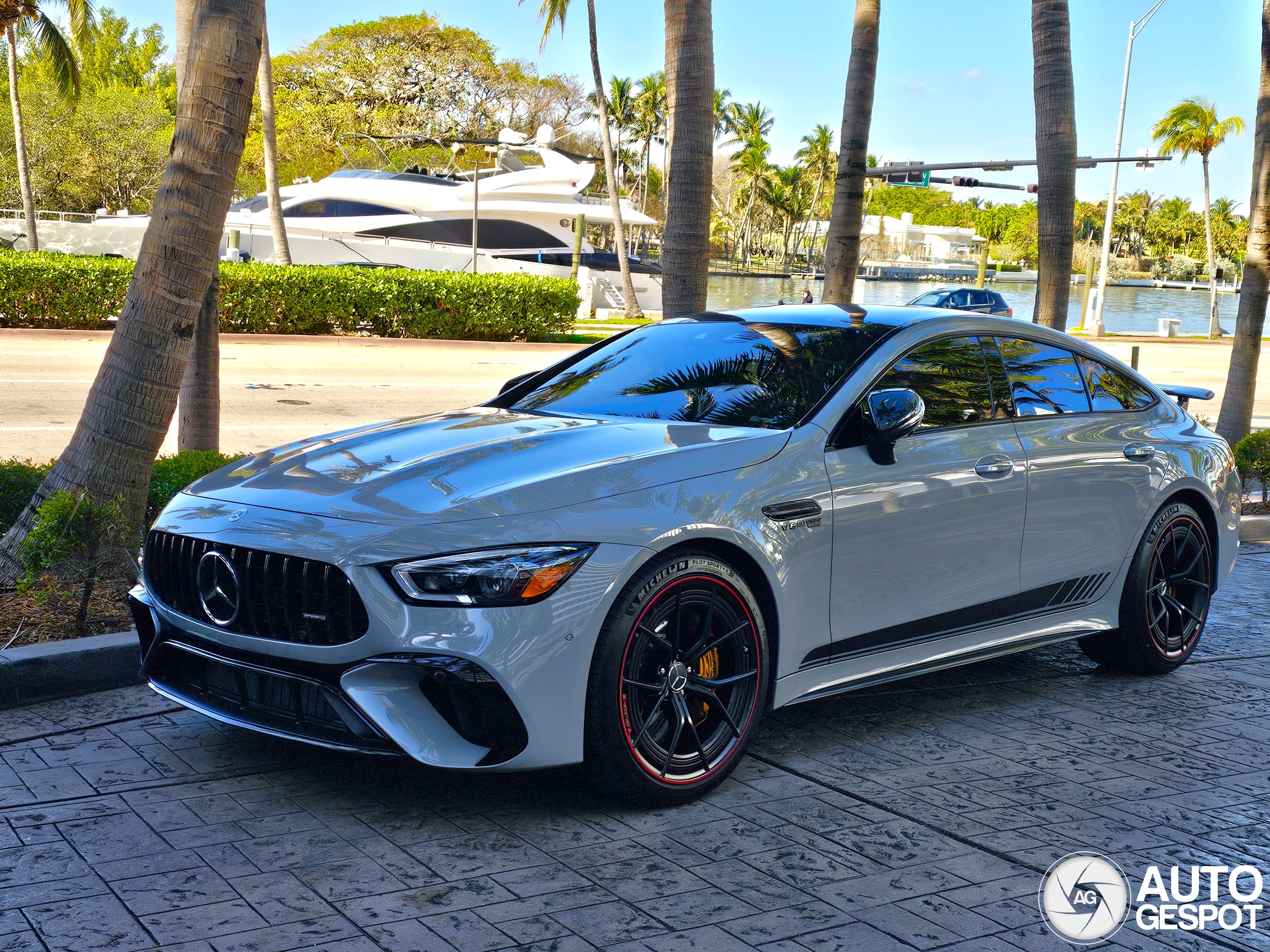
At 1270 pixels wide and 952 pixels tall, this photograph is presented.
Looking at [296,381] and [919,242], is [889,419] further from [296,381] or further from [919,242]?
[919,242]

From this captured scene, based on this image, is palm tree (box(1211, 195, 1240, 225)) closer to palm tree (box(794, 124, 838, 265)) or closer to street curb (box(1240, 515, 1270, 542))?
palm tree (box(794, 124, 838, 265))

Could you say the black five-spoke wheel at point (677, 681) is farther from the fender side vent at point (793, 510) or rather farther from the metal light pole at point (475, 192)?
the metal light pole at point (475, 192)

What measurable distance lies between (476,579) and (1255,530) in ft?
24.8

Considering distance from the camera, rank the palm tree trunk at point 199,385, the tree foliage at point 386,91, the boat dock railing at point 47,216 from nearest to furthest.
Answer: the palm tree trunk at point 199,385 < the boat dock railing at point 47,216 < the tree foliage at point 386,91

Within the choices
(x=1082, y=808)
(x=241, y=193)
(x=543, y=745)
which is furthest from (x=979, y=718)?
(x=241, y=193)

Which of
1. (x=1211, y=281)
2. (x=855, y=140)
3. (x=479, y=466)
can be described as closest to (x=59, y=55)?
(x=855, y=140)

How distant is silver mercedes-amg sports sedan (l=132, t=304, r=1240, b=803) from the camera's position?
135 inches

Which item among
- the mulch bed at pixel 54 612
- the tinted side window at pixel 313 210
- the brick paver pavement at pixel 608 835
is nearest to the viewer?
the brick paver pavement at pixel 608 835

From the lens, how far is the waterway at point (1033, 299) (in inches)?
2312

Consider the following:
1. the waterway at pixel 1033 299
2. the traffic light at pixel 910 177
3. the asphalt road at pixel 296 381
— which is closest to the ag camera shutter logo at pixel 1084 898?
the asphalt road at pixel 296 381

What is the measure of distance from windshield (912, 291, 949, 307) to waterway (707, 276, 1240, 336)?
7682 mm

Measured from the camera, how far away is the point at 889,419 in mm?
4293

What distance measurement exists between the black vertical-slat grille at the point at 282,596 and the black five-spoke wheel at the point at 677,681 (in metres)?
0.74

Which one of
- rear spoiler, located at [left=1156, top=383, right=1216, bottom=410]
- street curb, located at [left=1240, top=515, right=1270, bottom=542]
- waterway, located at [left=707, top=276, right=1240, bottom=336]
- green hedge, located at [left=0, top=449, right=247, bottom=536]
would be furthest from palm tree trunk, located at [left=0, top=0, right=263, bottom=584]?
waterway, located at [left=707, top=276, right=1240, bottom=336]
